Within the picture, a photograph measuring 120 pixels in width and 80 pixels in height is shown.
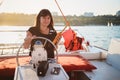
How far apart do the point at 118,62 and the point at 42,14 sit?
55.7 inches

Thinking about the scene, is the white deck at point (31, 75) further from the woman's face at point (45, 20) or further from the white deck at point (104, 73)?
the white deck at point (104, 73)

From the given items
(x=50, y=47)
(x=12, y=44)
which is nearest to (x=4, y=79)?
(x=50, y=47)

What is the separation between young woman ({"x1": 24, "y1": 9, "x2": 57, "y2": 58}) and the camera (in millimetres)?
2207

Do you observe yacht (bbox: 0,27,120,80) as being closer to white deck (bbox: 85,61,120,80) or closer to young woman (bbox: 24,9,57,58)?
white deck (bbox: 85,61,120,80)

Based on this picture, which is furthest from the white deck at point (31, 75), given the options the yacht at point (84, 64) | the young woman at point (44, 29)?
the young woman at point (44, 29)

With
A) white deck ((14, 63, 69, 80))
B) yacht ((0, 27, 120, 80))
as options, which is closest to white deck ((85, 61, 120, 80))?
yacht ((0, 27, 120, 80))

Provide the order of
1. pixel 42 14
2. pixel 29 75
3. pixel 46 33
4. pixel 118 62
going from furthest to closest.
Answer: pixel 118 62 < pixel 46 33 < pixel 42 14 < pixel 29 75

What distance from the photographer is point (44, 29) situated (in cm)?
234

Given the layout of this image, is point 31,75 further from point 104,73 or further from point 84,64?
point 104,73

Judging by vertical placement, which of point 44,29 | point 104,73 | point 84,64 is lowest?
point 104,73

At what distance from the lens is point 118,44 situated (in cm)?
306

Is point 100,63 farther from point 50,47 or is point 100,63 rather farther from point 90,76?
point 50,47

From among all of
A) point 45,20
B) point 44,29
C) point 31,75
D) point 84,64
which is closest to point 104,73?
point 84,64

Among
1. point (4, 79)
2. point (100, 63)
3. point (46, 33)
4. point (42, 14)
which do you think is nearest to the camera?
point (42, 14)
